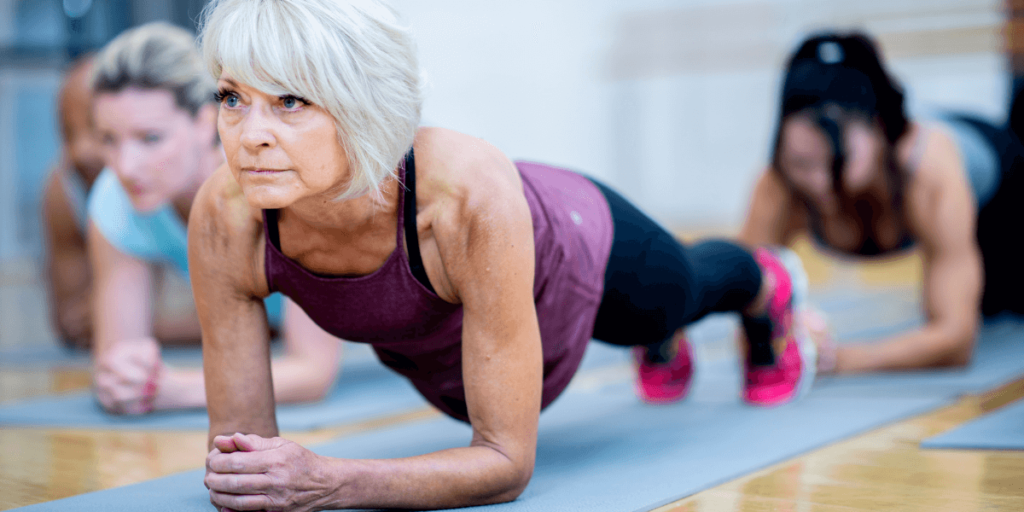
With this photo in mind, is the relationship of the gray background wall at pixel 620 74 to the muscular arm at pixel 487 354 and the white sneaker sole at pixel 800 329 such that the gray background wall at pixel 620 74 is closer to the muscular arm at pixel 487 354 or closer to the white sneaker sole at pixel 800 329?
the white sneaker sole at pixel 800 329

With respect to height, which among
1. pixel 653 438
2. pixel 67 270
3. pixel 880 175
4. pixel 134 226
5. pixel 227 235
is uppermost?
pixel 227 235

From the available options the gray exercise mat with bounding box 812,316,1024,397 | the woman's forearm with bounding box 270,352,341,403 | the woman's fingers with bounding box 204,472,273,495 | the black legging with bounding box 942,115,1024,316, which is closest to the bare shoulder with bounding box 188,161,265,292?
the woman's fingers with bounding box 204,472,273,495

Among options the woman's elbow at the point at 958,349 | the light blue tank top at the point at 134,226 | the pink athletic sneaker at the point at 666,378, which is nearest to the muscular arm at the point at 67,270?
the light blue tank top at the point at 134,226

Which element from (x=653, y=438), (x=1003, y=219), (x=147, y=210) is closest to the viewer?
(x=653, y=438)

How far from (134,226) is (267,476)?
131cm

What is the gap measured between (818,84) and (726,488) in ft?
3.73

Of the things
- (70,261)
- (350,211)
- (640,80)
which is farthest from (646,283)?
(640,80)

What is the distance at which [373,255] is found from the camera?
1.18 m

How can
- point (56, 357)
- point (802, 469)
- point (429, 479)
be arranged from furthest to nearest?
point (56, 357) → point (802, 469) → point (429, 479)

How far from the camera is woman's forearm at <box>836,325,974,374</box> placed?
222 cm

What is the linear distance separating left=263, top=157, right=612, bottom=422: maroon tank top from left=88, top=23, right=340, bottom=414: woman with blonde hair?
0.70 meters

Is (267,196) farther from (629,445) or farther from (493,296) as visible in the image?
(629,445)

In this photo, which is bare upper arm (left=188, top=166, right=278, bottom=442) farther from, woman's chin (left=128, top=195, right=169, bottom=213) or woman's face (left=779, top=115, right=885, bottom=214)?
woman's face (left=779, top=115, right=885, bottom=214)

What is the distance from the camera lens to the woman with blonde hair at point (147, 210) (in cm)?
197
